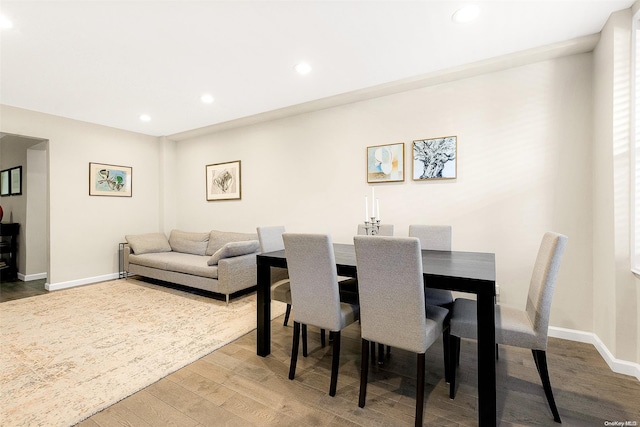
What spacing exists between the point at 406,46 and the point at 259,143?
271cm

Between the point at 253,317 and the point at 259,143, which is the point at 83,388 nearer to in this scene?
the point at 253,317

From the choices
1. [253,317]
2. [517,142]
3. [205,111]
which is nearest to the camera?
[517,142]

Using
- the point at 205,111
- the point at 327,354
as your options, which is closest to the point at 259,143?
the point at 205,111

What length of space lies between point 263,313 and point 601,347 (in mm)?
2767

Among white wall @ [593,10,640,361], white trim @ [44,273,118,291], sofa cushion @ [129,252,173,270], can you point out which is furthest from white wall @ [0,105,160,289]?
white wall @ [593,10,640,361]

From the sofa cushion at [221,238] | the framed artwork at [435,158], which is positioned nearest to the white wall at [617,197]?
the framed artwork at [435,158]

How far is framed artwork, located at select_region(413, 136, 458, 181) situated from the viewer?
3074mm

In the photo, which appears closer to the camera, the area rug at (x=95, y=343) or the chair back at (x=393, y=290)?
the chair back at (x=393, y=290)

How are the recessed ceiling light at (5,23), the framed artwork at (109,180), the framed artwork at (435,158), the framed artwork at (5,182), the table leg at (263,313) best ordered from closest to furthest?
the recessed ceiling light at (5,23) → the table leg at (263,313) → the framed artwork at (435,158) → the framed artwork at (109,180) → the framed artwork at (5,182)

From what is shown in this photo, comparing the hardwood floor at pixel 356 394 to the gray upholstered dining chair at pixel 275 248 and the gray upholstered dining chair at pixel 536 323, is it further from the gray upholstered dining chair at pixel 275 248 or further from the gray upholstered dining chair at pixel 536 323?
the gray upholstered dining chair at pixel 275 248

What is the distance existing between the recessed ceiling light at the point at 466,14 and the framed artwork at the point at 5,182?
7.58 metres

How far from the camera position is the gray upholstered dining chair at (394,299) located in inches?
59.9

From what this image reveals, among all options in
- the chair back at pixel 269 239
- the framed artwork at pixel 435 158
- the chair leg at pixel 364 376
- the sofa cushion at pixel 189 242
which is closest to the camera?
the chair leg at pixel 364 376

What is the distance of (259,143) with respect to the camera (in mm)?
4586
